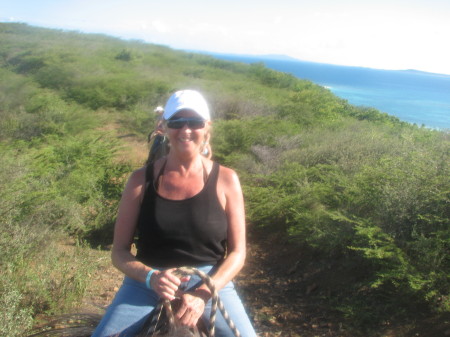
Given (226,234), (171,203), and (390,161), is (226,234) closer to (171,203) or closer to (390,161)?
(171,203)

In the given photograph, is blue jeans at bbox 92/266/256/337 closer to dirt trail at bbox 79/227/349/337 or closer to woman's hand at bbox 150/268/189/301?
woman's hand at bbox 150/268/189/301

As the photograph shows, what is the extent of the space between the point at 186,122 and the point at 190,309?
0.83 m

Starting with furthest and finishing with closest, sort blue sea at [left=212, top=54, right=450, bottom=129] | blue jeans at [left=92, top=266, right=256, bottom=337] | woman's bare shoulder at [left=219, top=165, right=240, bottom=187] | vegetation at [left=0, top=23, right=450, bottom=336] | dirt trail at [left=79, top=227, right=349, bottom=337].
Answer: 1. blue sea at [left=212, top=54, right=450, bottom=129]
2. dirt trail at [left=79, top=227, right=349, bottom=337]
3. vegetation at [left=0, top=23, right=450, bottom=336]
4. woman's bare shoulder at [left=219, top=165, right=240, bottom=187]
5. blue jeans at [left=92, top=266, right=256, bottom=337]

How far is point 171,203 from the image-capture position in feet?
6.26

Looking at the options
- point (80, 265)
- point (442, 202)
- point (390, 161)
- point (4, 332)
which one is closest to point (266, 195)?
point (390, 161)

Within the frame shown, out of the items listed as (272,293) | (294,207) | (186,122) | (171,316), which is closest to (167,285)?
(171,316)

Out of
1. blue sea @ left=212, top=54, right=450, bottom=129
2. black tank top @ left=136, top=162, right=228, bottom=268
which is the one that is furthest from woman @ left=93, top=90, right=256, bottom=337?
blue sea @ left=212, top=54, right=450, bottom=129

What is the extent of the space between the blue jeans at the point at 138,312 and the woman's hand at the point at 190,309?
78 millimetres

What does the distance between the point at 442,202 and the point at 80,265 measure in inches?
146

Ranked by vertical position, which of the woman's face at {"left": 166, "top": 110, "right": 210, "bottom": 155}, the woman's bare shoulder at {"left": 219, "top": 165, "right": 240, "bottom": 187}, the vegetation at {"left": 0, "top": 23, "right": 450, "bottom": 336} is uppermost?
the woman's face at {"left": 166, "top": 110, "right": 210, "bottom": 155}

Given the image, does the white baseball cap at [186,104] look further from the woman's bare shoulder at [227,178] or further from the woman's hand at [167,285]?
the woman's hand at [167,285]

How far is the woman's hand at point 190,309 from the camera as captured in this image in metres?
1.67

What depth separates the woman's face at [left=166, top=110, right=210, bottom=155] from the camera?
6.37ft

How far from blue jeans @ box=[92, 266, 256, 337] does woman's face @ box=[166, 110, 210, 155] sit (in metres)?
0.57
